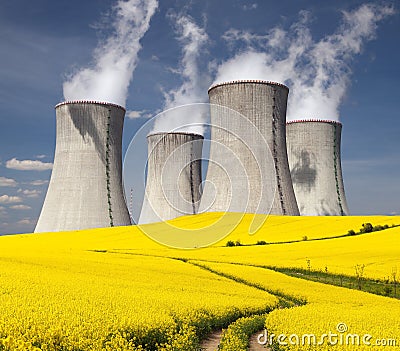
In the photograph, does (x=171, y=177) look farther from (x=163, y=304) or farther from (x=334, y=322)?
(x=334, y=322)

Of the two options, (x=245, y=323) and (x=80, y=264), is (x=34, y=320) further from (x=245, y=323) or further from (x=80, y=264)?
(x=80, y=264)

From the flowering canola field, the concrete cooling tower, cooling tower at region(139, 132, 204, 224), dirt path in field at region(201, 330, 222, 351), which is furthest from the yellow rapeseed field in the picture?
the concrete cooling tower

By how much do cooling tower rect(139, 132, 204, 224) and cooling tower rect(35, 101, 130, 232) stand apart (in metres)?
5.20

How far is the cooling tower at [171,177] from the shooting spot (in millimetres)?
36062

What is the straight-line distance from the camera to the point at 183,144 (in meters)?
37.5

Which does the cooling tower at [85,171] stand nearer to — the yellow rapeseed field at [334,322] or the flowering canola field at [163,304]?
the flowering canola field at [163,304]

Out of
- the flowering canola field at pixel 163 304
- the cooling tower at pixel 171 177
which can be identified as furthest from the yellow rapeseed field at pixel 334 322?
the cooling tower at pixel 171 177

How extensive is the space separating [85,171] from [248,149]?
9.65 m

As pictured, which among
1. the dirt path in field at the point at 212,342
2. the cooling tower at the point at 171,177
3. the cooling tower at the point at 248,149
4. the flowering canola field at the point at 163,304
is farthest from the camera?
the cooling tower at the point at 171,177

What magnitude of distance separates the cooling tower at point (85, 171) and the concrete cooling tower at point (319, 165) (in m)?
14.6

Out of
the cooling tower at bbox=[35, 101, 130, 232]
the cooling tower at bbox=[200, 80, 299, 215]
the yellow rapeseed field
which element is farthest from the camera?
the cooling tower at bbox=[35, 101, 130, 232]

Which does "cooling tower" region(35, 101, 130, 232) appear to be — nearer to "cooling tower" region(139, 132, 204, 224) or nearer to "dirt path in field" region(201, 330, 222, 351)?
"cooling tower" region(139, 132, 204, 224)

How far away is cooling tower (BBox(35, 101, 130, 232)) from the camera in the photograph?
29.4 metres

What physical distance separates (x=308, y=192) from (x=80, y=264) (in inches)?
1021
